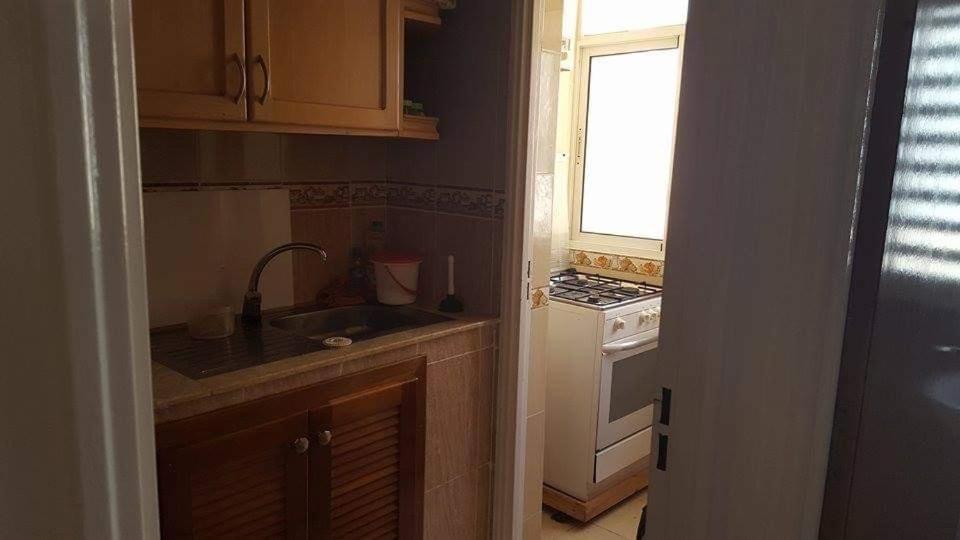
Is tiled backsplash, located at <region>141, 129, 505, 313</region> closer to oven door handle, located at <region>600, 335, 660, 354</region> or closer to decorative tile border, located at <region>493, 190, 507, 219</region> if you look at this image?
decorative tile border, located at <region>493, 190, 507, 219</region>

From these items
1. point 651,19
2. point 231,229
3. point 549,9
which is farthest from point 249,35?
point 651,19

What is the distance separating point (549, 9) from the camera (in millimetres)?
2145

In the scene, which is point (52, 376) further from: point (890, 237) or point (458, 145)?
point (458, 145)

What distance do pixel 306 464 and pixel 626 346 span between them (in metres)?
1.49

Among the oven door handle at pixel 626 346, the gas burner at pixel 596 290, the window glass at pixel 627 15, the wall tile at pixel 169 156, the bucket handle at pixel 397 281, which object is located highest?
the window glass at pixel 627 15

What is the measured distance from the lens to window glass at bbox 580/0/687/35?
306cm

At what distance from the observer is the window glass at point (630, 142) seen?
10.4 ft

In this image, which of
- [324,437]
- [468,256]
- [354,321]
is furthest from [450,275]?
[324,437]

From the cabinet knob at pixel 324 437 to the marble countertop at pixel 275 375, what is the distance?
14cm

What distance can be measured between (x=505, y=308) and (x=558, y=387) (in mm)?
792

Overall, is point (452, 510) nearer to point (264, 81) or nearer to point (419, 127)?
point (419, 127)

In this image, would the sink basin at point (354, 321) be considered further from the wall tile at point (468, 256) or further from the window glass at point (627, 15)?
the window glass at point (627, 15)

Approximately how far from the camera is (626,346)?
275 cm

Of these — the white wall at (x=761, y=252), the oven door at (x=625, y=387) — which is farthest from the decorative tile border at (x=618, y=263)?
the white wall at (x=761, y=252)
